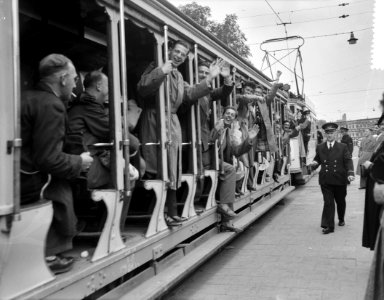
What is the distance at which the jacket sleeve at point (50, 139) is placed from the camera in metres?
2.64

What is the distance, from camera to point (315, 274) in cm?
514

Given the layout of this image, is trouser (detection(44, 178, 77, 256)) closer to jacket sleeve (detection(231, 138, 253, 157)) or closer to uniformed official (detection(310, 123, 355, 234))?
jacket sleeve (detection(231, 138, 253, 157))

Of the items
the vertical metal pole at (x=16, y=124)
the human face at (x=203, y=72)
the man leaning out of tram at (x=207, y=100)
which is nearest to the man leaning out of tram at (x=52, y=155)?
the vertical metal pole at (x=16, y=124)

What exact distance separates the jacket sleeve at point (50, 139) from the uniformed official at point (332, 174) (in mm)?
5507

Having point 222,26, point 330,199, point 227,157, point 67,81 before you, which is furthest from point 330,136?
point 222,26

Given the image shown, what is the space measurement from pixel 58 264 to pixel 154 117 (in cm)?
186

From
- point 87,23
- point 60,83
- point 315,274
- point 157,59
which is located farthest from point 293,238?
point 60,83

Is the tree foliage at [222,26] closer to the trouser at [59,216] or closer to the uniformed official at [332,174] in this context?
the uniformed official at [332,174]

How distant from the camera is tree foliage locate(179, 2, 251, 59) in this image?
2347 cm

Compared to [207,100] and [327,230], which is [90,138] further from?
[327,230]

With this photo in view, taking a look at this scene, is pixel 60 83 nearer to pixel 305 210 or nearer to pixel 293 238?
pixel 293 238

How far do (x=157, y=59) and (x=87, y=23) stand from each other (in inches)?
35.5

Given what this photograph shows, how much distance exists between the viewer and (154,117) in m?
4.32

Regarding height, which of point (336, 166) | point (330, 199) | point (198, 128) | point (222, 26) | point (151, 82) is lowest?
point (330, 199)
